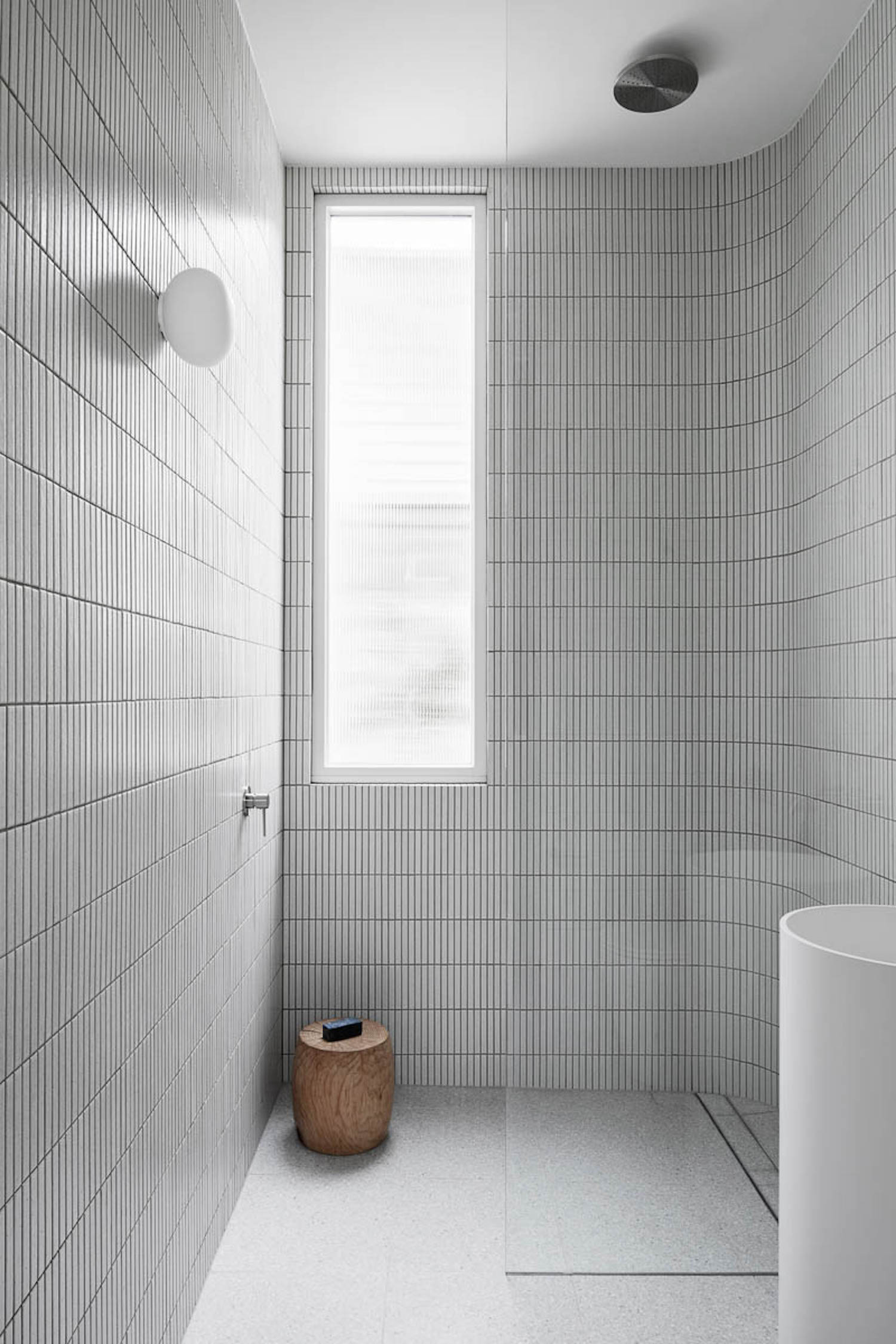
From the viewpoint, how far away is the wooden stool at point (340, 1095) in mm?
2459

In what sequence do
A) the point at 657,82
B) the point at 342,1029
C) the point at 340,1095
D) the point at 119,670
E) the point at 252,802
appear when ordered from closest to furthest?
the point at 119,670
the point at 657,82
the point at 252,802
the point at 340,1095
the point at 342,1029

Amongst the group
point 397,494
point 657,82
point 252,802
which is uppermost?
point 657,82

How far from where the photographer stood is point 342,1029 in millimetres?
2557

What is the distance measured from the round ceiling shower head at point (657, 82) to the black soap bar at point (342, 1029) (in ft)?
7.00

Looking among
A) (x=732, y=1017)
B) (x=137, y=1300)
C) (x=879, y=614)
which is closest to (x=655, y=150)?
(x=879, y=614)

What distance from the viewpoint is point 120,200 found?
1.41 m

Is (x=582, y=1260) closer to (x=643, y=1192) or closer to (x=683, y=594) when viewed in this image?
(x=643, y=1192)

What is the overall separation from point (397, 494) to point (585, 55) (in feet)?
4.67

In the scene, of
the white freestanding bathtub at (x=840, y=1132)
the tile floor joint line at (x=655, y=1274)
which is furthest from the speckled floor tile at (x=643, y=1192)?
the white freestanding bathtub at (x=840, y=1132)

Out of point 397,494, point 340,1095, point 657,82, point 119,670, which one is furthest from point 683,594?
point 340,1095

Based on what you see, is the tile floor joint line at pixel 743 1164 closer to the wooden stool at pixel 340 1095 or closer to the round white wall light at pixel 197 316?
the wooden stool at pixel 340 1095

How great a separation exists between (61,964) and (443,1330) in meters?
1.13

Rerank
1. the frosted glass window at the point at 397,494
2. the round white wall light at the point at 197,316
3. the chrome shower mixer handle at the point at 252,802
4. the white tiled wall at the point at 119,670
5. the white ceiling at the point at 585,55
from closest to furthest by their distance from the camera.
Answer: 1. the white tiled wall at the point at 119,670
2. the round white wall light at the point at 197,316
3. the white ceiling at the point at 585,55
4. the chrome shower mixer handle at the point at 252,802
5. the frosted glass window at the point at 397,494

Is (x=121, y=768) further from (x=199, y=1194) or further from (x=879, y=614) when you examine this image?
(x=879, y=614)
